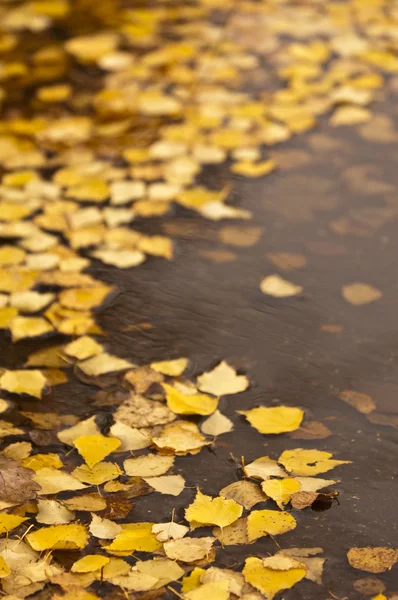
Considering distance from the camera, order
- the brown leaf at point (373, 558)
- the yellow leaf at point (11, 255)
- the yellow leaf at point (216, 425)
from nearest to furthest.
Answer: the brown leaf at point (373, 558), the yellow leaf at point (216, 425), the yellow leaf at point (11, 255)

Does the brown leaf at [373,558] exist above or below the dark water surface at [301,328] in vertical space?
below

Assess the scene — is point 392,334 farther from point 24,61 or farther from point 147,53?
point 24,61

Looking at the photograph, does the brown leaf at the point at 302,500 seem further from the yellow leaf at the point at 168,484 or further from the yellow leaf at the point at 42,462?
the yellow leaf at the point at 42,462

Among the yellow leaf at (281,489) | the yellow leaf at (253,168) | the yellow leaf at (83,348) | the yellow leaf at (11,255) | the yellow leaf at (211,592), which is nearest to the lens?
the yellow leaf at (211,592)

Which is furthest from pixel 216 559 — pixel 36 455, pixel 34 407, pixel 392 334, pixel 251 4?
pixel 251 4

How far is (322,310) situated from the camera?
233 cm

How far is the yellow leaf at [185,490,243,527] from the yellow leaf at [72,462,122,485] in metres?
0.20

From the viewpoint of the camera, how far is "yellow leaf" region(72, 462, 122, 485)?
1773mm

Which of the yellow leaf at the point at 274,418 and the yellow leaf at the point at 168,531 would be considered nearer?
the yellow leaf at the point at 168,531

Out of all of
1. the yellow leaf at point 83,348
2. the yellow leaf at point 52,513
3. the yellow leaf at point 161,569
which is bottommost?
the yellow leaf at point 161,569

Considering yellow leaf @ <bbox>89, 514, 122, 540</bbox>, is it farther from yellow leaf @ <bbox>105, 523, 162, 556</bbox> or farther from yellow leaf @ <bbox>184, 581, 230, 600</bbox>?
yellow leaf @ <bbox>184, 581, 230, 600</bbox>

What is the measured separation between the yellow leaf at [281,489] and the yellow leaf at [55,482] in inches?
15.4

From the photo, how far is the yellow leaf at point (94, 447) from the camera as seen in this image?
181cm

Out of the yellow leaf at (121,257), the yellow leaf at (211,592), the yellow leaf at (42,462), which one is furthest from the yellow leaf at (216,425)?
the yellow leaf at (121,257)
